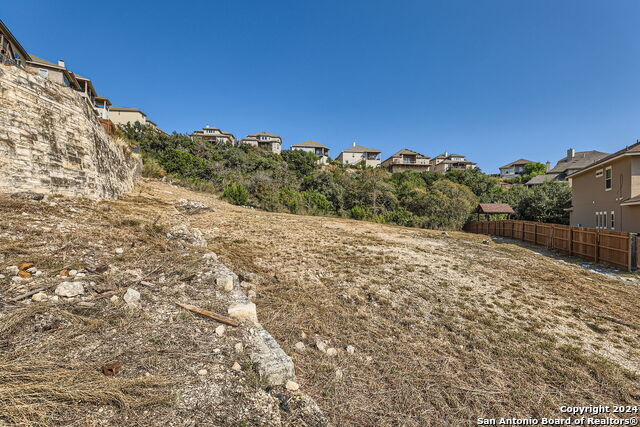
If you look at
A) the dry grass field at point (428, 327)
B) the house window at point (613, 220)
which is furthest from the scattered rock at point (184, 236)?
the house window at point (613, 220)

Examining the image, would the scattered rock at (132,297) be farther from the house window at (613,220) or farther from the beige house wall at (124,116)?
the beige house wall at (124,116)

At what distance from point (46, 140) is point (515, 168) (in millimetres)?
77873

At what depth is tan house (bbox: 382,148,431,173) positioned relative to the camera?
183ft

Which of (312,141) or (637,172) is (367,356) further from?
(312,141)

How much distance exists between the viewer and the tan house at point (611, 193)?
13867 mm

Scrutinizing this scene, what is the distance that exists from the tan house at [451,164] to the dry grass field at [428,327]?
5493 cm

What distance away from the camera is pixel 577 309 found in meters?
5.63

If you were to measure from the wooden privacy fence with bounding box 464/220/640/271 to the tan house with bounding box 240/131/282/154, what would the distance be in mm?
43983

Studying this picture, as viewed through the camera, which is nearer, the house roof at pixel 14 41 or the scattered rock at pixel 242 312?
the scattered rock at pixel 242 312

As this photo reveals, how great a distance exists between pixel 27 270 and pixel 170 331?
102 inches

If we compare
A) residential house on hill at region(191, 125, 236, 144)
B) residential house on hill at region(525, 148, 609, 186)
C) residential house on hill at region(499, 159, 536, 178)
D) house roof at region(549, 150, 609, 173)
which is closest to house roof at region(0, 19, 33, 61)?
residential house on hill at region(191, 125, 236, 144)

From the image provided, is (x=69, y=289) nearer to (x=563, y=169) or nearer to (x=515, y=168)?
(x=563, y=169)

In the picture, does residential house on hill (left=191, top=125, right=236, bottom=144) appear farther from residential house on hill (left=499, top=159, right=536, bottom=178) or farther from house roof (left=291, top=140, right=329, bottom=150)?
residential house on hill (left=499, top=159, right=536, bottom=178)

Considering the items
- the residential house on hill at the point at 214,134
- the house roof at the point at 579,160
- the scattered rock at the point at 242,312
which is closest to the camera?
the scattered rock at the point at 242,312
